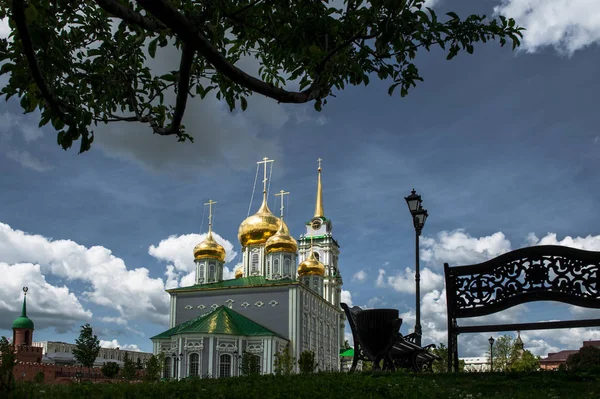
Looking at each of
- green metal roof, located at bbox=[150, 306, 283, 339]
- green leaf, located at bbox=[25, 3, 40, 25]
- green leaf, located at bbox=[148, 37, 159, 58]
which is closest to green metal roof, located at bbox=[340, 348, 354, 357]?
green metal roof, located at bbox=[150, 306, 283, 339]

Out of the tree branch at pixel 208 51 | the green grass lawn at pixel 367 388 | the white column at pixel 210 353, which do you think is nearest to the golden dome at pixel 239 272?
the white column at pixel 210 353

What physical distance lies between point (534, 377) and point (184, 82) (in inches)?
212

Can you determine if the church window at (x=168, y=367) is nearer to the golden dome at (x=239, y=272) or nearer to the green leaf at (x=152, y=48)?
the golden dome at (x=239, y=272)

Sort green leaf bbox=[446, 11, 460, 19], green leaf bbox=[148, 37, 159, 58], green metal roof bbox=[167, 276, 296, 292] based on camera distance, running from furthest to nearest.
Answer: green metal roof bbox=[167, 276, 296, 292], green leaf bbox=[446, 11, 460, 19], green leaf bbox=[148, 37, 159, 58]

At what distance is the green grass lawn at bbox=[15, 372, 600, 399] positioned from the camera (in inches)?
242

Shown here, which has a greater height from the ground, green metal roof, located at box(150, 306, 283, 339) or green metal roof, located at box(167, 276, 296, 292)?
green metal roof, located at box(167, 276, 296, 292)

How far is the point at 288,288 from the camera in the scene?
45.7m

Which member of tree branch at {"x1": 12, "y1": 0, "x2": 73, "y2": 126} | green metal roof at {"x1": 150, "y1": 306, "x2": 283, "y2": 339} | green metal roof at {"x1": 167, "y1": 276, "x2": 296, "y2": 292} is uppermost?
green metal roof at {"x1": 167, "y1": 276, "x2": 296, "y2": 292}

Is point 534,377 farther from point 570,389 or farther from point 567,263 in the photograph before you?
point 567,263

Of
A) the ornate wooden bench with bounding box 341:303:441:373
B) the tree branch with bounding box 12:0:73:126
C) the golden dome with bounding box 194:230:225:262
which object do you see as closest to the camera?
the tree branch with bounding box 12:0:73:126

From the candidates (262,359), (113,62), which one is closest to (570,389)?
(113,62)

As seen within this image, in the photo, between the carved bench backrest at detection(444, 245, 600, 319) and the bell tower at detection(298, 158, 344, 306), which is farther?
the bell tower at detection(298, 158, 344, 306)

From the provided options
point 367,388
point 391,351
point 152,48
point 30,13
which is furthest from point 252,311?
point 30,13

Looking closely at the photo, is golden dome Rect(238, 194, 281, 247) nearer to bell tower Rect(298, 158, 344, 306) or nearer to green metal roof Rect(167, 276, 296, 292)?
green metal roof Rect(167, 276, 296, 292)
